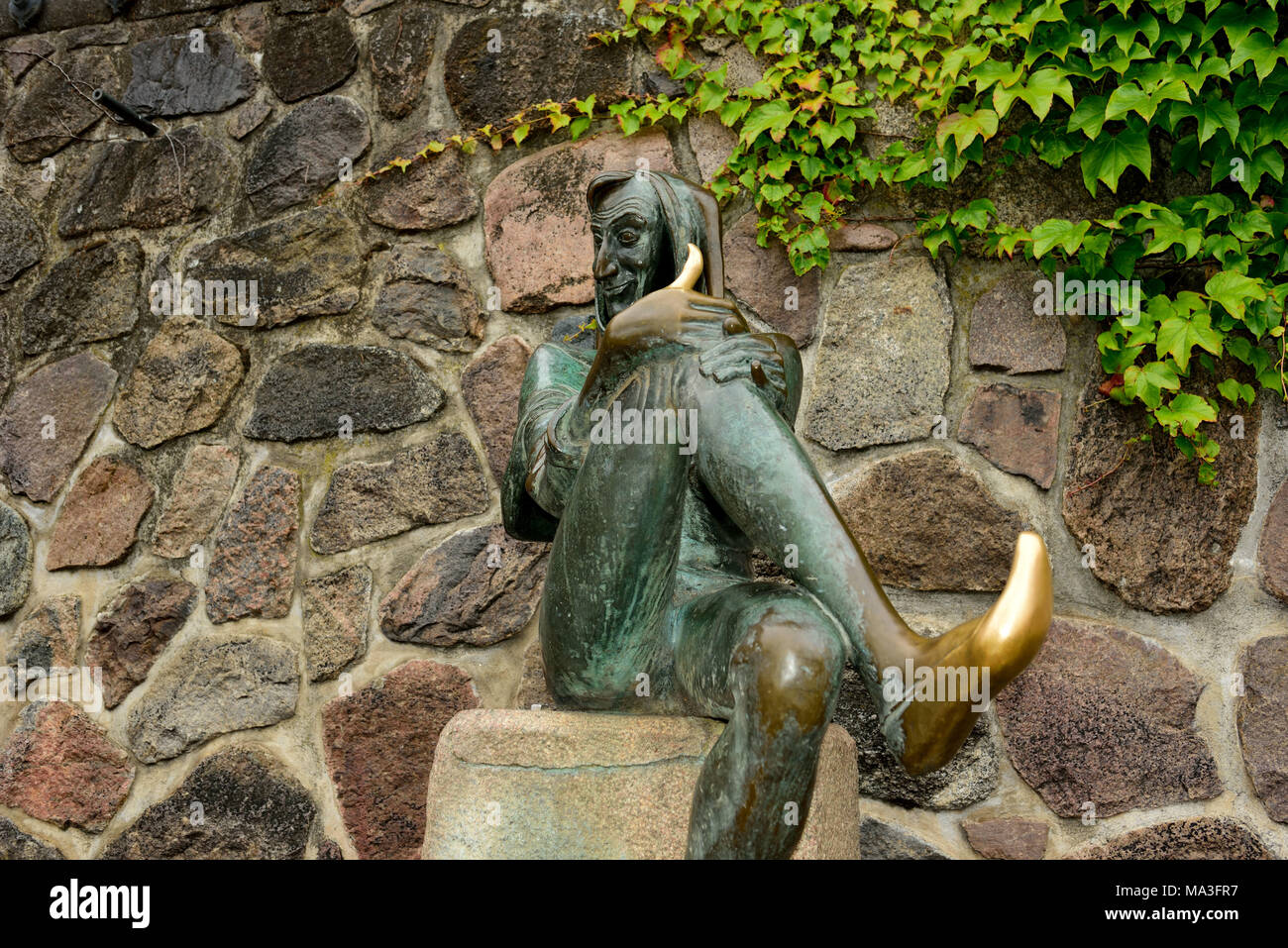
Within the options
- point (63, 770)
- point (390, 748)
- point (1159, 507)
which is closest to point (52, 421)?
point (63, 770)

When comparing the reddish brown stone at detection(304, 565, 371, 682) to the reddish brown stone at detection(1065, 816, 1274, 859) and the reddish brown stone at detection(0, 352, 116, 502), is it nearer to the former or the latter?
the reddish brown stone at detection(0, 352, 116, 502)

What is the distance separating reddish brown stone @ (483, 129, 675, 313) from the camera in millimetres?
2547

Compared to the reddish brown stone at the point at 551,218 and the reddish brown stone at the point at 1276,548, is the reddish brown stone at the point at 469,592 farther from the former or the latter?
the reddish brown stone at the point at 1276,548

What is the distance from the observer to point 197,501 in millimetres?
2615

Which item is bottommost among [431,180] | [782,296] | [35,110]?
[782,296]

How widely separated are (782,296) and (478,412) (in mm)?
669

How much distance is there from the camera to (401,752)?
241 centimetres

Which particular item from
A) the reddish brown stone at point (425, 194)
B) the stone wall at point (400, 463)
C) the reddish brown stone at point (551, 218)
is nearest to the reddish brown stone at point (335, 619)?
the stone wall at point (400, 463)

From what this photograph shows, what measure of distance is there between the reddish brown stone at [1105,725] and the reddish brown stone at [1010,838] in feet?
0.18

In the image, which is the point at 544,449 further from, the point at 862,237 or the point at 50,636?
the point at 50,636

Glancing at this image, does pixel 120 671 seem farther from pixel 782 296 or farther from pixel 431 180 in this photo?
pixel 782 296
